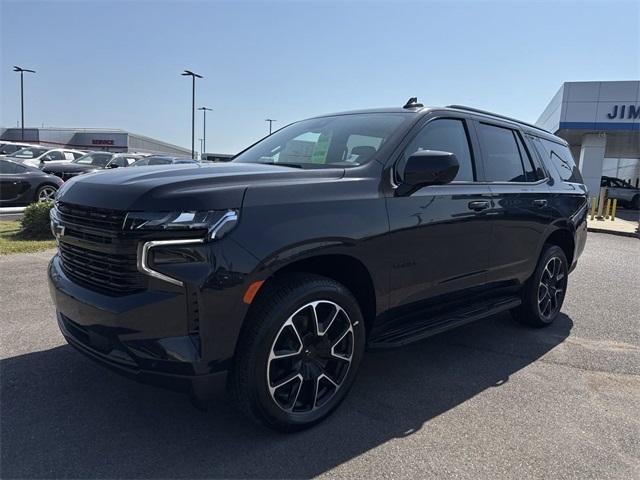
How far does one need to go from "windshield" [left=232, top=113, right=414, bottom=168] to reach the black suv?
2 cm

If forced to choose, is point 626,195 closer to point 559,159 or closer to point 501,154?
point 559,159

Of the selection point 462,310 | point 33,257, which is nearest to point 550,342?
point 462,310

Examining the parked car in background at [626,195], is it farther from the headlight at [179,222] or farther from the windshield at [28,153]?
the headlight at [179,222]

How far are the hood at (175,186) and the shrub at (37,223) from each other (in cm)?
618

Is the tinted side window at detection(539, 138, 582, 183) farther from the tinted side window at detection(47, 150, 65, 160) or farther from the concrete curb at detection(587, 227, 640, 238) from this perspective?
the tinted side window at detection(47, 150, 65, 160)

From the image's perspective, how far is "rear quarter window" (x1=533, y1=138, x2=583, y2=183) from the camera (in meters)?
5.06

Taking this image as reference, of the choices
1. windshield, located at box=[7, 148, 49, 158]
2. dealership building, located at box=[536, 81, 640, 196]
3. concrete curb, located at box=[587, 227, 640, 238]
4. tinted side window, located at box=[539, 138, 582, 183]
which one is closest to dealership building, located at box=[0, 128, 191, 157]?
windshield, located at box=[7, 148, 49, 158]

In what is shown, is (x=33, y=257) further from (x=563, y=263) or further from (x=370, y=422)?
(x=563, y=263)

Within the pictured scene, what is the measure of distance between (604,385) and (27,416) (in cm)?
391

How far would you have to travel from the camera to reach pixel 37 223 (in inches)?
329

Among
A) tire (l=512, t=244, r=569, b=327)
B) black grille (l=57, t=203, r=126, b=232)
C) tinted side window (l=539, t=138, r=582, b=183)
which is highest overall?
tinted side window (l=539, t=138, r=582, b=183)

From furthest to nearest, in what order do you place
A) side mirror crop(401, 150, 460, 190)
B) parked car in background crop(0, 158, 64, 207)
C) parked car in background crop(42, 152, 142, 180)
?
parked car in background crop(42, 152, 142, 180) < parked car in background crop(0, 158, 64, 207) < side mirror crop(401, 150, 460, 190)

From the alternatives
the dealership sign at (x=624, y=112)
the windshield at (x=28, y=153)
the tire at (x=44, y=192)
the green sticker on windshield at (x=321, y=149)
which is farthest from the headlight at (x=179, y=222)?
the dealership sign at (x=624, y=112)

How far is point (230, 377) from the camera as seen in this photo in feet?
8.46
